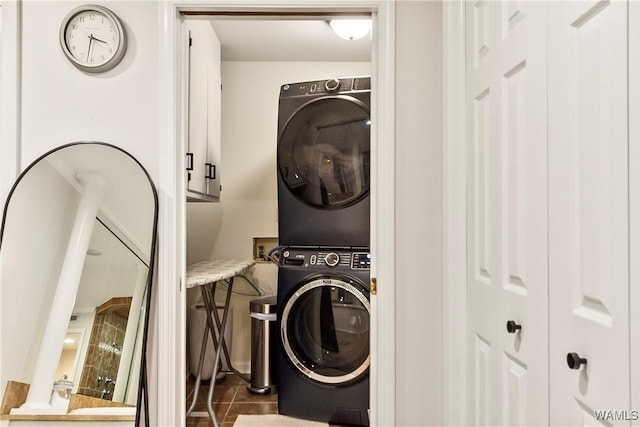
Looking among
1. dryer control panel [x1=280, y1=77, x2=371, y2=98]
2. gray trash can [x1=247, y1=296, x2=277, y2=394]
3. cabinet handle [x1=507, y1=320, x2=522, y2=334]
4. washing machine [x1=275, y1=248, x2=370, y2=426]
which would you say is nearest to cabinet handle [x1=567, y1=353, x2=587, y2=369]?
cabinet handle [x1=507, y1=320, x2=522, y2=334]

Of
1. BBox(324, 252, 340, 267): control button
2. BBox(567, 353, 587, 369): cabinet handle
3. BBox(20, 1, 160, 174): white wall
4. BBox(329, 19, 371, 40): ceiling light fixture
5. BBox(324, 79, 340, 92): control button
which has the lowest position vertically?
BBox(567, 353, 587, 369): cabinet handle

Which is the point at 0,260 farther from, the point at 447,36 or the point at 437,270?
the point at 447,36

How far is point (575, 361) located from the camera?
2.62ft

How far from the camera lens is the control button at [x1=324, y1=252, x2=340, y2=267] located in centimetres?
237

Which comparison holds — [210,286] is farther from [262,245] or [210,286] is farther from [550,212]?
[550,212]

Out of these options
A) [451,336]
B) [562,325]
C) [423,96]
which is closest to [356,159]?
[423,96]

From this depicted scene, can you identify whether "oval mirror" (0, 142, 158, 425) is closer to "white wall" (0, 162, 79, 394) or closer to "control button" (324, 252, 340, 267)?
"white wall" (0, 162, 79, 394)

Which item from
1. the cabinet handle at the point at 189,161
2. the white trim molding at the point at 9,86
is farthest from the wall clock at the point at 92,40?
the cabinet handle at the point at 189,161

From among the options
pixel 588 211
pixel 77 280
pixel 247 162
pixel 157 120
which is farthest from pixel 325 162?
pixel 588 211

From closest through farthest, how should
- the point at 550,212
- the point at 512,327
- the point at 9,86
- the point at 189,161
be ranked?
the point at 550,212
the point at 512,327
the point at 9,86
the point at 189,161

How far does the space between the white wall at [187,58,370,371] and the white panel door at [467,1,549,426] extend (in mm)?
2088

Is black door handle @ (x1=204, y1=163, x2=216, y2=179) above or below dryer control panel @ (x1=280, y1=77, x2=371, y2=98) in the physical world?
below

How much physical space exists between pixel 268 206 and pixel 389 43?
6.37 ft

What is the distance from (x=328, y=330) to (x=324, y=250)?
0.48 m
